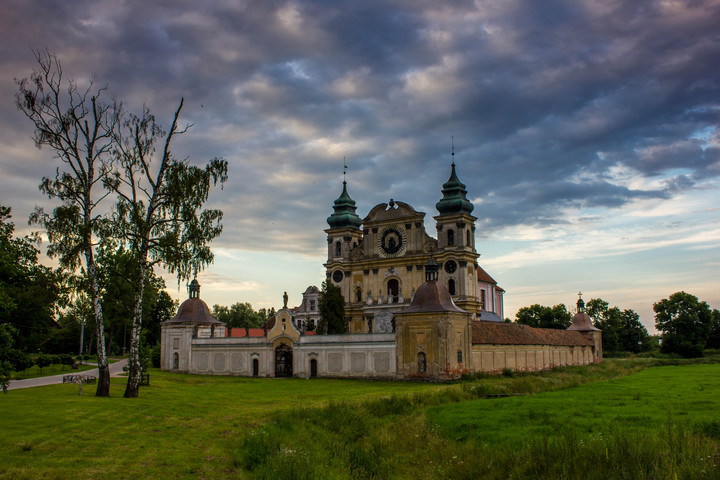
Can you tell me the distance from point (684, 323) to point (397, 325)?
53771 millimetres

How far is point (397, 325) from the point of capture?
44.0m

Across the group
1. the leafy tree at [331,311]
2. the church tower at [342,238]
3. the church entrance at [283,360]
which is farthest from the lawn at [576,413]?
the church tower at [342,238]

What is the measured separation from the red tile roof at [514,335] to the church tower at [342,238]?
1962 centimetres

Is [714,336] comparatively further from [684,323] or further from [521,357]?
[521,357]

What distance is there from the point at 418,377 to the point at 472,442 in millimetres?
24898

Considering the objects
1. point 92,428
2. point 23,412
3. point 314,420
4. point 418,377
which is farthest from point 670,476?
point 418,377

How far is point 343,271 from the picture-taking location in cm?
6594

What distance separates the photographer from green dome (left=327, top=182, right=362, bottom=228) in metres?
68.6

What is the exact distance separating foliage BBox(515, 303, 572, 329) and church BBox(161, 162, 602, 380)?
1045 centimetres

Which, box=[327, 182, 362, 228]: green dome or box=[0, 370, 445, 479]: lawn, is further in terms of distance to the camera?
box=[327, 182, 362, 228]: green dome

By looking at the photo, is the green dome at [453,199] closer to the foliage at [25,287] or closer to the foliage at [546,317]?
the foliage at [546,317]

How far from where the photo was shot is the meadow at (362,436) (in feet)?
46.8

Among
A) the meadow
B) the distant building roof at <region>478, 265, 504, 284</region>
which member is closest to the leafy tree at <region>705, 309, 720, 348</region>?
the distant building roof at <region>478, 265, 504, 284</region>

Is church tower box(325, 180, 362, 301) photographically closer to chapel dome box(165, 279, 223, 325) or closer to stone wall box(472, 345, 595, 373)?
chapel dome box(165, 279, 223, 325)
